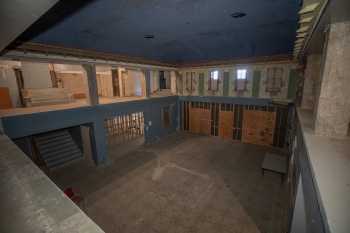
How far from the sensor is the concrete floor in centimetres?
447

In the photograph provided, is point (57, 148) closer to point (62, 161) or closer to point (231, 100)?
point (62, 161)

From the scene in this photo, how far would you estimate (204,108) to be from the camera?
453 inches

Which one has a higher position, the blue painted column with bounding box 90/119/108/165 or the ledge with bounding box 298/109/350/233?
the ledge with bounding box 298/109/350/233

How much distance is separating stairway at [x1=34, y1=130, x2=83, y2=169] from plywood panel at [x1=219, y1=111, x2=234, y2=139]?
347 inches

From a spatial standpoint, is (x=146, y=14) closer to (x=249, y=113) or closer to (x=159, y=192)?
(x=159, y=192)

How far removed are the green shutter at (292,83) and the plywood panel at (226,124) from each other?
11.0ft

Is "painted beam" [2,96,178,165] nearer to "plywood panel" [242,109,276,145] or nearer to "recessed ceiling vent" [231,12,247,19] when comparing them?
"plywood panel" [242,109,276,145]

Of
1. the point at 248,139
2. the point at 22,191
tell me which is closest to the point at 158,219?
the point at 22,191

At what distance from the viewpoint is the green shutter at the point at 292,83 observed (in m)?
8.20

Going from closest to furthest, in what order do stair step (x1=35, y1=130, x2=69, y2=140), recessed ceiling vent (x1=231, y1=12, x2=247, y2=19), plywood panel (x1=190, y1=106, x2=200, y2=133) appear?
recessed ceiling vent (x1=231, y1=12, x2=247, y2=19) → stair step (x1=35, y1=130, x2=69, y2=140) → plywood panel (x1=190, y1=106, x2=200, y2=133)

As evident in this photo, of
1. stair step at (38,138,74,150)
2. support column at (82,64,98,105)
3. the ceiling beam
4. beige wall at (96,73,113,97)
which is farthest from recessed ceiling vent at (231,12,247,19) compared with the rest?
beige wall at (96,73,113,97)

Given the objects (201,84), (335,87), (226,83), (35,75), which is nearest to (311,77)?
(335,87)

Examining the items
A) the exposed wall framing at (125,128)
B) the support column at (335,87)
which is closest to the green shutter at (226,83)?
the exposed wall framing at (125,128)

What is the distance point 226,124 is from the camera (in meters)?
10.8
